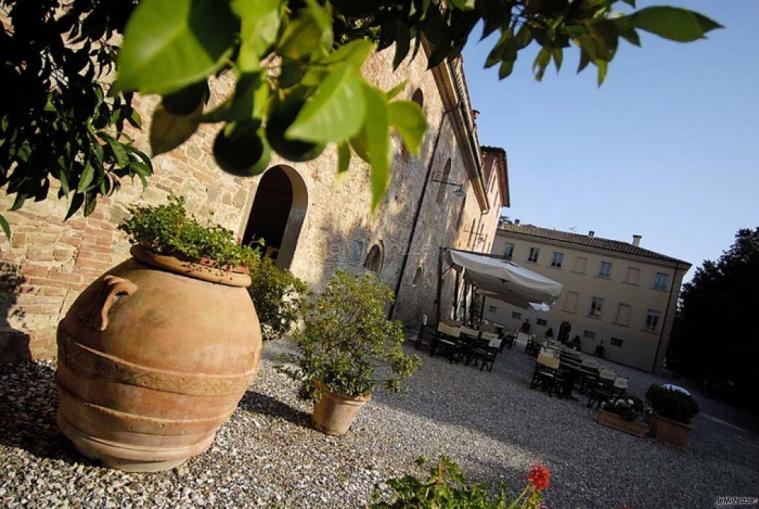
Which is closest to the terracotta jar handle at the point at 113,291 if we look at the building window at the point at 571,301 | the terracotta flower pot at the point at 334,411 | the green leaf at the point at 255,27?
the terracotta flower pot at the point at 334,411

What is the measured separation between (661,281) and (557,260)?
26.0ft

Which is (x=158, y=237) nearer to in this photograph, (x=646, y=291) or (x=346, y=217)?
(x=346, y=217)

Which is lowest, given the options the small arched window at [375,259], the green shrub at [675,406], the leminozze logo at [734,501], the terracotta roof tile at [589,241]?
the leminozze logo at [734,501]

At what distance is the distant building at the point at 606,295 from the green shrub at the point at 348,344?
35.8 m

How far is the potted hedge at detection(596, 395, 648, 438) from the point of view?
8680 millimetres

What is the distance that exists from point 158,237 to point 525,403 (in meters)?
8.18

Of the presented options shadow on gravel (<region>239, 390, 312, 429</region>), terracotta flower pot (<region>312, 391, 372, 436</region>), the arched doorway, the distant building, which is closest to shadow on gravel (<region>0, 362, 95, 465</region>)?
shadow on gravel (<region>239, 390, 312, 429</region>)

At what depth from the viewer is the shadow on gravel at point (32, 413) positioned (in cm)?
282

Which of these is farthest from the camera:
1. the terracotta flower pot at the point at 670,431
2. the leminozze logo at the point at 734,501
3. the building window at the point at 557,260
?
the building window at the point at 557,260

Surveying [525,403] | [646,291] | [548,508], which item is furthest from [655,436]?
[646,291]

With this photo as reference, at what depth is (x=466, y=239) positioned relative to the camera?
23.4 meters

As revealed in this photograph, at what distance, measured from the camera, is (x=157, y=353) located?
253 centimetres

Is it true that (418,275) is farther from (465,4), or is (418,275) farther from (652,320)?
(652,320)

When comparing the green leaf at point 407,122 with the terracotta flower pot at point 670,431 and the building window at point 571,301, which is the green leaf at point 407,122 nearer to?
the terracotta flower pot at point 670,431
